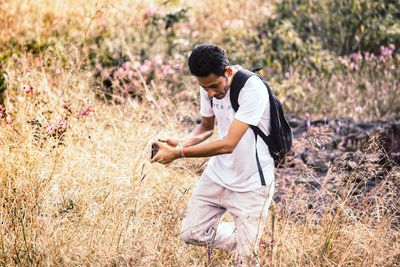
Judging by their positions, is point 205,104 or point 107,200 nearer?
point 205,104

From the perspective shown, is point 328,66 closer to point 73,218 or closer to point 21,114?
point 21,114

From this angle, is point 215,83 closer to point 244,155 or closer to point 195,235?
point 244,155

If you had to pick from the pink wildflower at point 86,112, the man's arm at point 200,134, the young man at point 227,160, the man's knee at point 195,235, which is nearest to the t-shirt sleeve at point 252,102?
the young man at point 227,160

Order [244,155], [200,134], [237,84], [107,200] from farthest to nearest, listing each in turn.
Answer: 1. [107,200]
2. [200,134]
3. [244,155]
4. [237,84]

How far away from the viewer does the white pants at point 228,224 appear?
386 centimetres

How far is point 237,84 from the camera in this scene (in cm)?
371

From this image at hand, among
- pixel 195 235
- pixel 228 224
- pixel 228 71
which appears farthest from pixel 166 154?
pixel 228 224

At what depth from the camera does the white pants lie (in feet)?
12.7

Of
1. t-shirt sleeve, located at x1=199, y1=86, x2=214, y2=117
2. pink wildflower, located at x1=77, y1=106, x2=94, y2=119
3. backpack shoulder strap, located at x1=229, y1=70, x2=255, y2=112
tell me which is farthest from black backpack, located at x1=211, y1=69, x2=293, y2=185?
pink wildflower, located at x1=77, y1=106, x2=94, y2=119

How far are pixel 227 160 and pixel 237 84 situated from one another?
0.43 meters

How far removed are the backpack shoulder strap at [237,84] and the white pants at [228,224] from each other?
48 centimetres

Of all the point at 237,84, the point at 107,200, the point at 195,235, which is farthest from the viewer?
the point at 107,200

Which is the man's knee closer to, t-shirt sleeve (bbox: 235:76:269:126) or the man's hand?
the man's hand

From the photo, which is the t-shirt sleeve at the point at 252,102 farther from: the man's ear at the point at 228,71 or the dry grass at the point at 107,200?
the dry grass at the point at 107,200
